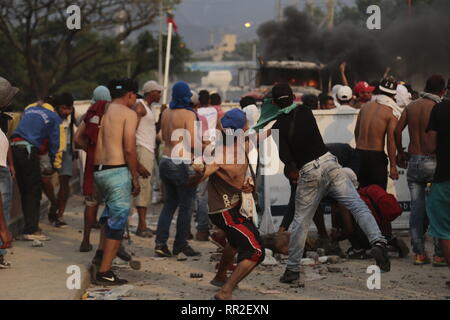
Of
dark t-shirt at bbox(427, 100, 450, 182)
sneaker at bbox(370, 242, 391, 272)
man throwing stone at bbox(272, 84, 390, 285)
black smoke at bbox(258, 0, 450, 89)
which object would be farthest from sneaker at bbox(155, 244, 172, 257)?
black smoke at bbox(258, 0, 450, 89)

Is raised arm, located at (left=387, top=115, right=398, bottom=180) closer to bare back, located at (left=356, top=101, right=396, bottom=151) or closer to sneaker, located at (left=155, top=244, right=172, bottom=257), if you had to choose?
bare back, located at (left=356, top=101, right=396, bottom=151)

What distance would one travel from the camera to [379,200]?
8703 millimetres

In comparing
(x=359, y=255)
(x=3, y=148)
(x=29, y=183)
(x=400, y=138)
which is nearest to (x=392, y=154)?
(x=400, y=138)

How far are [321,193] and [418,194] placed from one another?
1.60 meters

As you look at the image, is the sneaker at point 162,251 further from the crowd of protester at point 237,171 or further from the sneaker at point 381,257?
the sneaker at point 381,257

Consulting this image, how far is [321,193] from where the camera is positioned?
7.38 metres

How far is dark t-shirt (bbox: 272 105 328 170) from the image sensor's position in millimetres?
7285

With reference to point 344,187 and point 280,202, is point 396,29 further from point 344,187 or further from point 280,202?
point 344,187

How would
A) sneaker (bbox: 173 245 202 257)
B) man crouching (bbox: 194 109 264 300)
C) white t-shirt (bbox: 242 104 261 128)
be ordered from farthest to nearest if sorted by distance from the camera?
white t-shirt (bbox: 242 104 261 128) → sneaker (bbox: 173 245 202 257) → man crouching (bbox: 194 109 264 300)

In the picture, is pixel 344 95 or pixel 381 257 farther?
pixel 344 95

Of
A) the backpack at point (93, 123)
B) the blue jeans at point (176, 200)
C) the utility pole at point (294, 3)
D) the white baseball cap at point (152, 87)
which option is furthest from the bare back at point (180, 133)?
the utility pole at point (294, 3)

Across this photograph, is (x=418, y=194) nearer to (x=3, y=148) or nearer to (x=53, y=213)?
(x=3, y=148)
